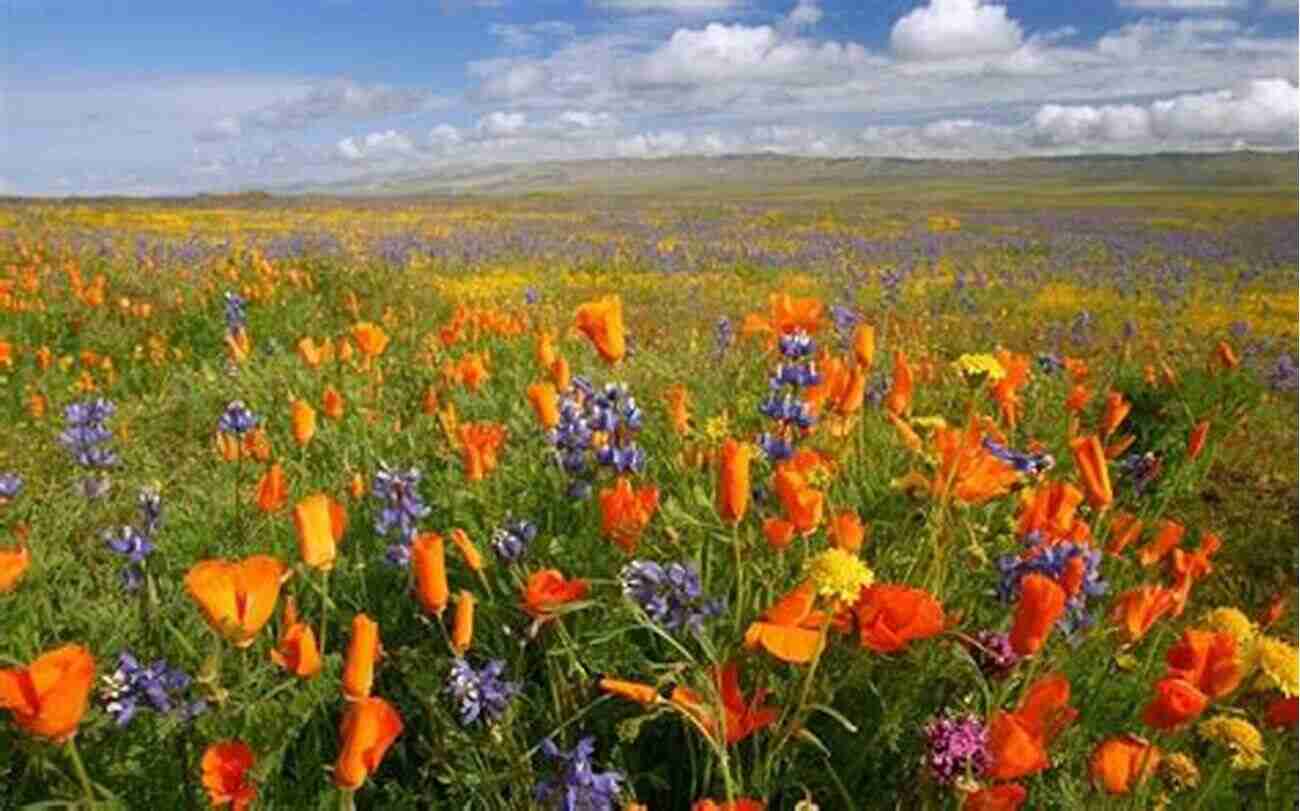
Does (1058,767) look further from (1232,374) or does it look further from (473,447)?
(1232,374)

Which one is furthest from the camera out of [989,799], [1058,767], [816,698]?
[1058,767]

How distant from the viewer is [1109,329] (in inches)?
497

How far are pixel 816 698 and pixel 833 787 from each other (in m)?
0.21

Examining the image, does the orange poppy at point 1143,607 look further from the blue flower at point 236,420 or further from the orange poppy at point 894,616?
the blue flower at point 236,420

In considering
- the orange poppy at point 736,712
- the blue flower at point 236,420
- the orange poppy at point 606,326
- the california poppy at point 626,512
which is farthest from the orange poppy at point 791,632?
the blue flower at point 236,420

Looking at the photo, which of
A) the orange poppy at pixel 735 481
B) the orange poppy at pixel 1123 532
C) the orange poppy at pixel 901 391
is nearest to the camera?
the orange poppy at pixel 735 481

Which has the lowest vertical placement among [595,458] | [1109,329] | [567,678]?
[1109,329]

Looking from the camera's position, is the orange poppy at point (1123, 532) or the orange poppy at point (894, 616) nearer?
the orange poppy at point (894, 616)

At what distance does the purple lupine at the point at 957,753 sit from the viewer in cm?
179

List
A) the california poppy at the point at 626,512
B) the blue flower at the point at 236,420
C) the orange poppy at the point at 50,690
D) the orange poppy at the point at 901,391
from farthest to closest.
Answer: the blue flower at the point at 236,420 < the orange poppy at the point at 901,391 < the california poppy at the point at 626,512 < the orange poppy at the point at 50,690

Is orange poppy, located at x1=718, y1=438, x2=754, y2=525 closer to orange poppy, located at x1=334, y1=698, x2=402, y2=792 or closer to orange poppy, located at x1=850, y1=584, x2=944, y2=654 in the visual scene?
orange poppy, located at x1=850, y1=584, x2=944, y2=654

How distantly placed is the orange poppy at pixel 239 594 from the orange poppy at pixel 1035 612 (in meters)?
1.09

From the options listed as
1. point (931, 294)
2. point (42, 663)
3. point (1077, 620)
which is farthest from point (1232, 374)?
point (931, 294)

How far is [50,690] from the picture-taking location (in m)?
1.47
